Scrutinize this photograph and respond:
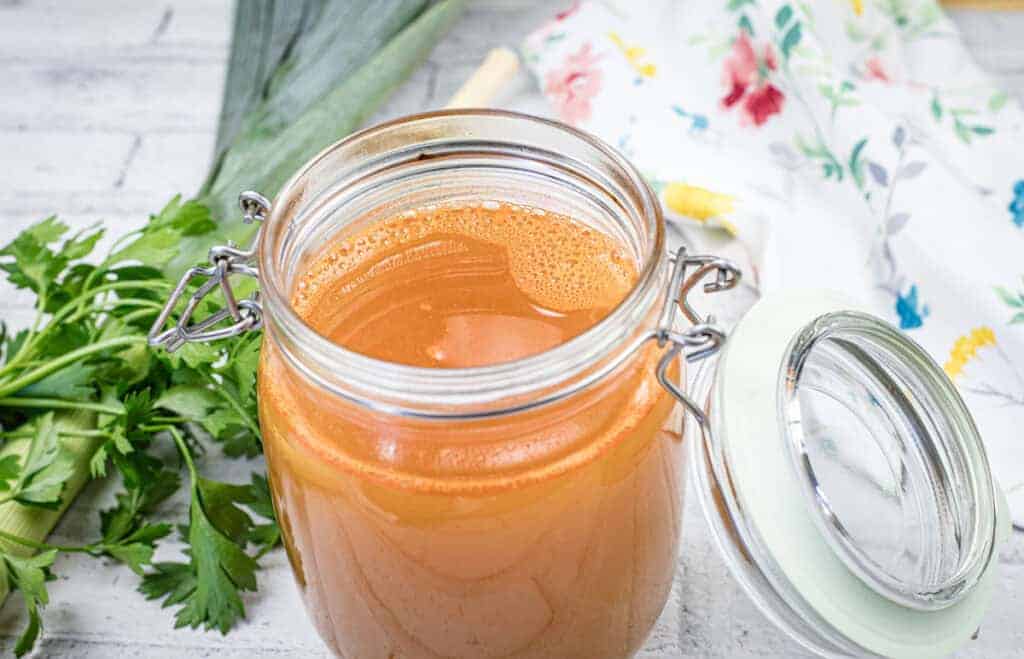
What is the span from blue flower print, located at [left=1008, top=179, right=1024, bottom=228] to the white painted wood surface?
291 mm

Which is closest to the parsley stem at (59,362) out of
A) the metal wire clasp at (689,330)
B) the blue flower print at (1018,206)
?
the metal wire clasp at (689,330)

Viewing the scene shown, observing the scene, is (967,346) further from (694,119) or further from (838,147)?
(694,119)

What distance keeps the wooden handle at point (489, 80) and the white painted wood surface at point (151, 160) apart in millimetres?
52

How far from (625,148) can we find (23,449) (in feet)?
2.59

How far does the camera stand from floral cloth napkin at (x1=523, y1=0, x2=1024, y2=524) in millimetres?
1342

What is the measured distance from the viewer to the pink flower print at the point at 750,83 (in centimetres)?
159

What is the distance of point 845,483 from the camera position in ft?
3.59

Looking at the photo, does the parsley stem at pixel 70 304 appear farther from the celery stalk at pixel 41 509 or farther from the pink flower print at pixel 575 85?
the pink flower print at pixel 575 85

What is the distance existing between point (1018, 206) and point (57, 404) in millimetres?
1070

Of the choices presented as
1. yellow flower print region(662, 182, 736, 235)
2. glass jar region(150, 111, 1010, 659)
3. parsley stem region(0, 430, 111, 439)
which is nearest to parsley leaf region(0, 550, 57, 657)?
parsley stem region(0, 430, 111, 439)

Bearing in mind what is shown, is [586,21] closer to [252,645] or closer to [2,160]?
[2,160]

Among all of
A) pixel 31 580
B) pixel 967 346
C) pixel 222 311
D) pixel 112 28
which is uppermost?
pixel 222 311

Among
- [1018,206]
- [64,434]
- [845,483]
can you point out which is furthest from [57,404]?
[1018,206]

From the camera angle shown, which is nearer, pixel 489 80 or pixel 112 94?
pixel 489 80
